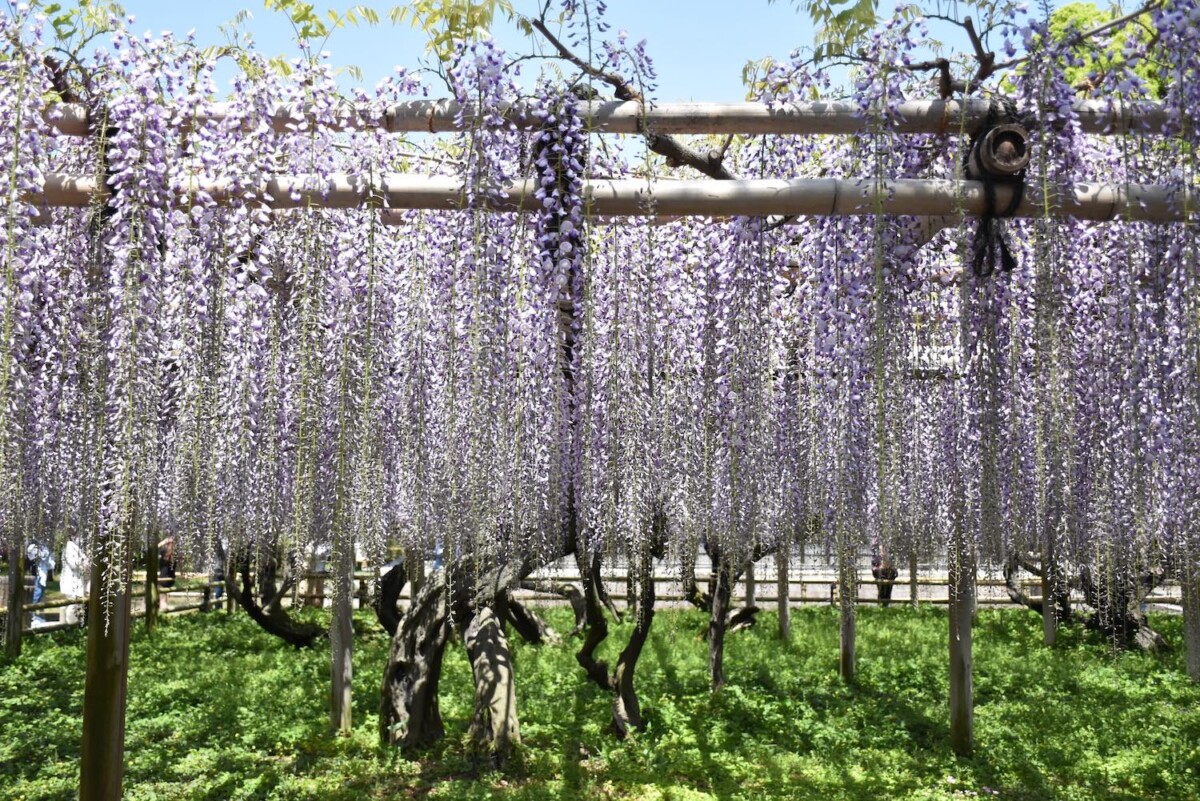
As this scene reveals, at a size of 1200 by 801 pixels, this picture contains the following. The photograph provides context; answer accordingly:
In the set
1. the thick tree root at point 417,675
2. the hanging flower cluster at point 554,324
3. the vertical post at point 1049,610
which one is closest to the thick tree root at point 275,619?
the hanging flower cluster at point 554,324

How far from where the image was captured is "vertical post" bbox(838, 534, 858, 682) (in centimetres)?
504

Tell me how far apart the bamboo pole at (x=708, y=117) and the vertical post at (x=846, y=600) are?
193 centimetres

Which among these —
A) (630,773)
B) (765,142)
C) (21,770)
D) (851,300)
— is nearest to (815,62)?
(765,142)

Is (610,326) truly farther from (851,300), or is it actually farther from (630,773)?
(630,773)

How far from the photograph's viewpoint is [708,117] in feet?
12.7

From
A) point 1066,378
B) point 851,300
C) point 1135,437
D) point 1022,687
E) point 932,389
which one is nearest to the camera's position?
point 851,300

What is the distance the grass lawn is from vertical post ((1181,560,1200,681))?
9.4 inches

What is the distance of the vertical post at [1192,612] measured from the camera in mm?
5435

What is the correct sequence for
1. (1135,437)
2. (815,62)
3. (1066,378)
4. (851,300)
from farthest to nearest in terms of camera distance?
1. (1066,378)
2. (1135,437)
3. (851,300)
4. (815,62)

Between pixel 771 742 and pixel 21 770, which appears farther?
pixel 771 742

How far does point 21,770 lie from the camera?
6.28 m

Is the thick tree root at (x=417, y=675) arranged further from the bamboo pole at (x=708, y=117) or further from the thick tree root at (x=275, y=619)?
the thick tree root at (x=275, y=619)

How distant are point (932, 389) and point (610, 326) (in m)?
2.26

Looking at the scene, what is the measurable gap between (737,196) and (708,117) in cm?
38
